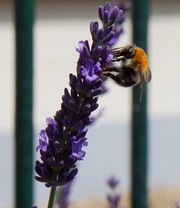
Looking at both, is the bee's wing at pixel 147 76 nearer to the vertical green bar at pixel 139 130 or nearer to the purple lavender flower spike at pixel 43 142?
the purple lavender flower spike at pixel 43 142

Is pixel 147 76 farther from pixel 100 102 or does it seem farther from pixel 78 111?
pixel 100 102

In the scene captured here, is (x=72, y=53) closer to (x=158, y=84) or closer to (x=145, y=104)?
(x=158, y=84)

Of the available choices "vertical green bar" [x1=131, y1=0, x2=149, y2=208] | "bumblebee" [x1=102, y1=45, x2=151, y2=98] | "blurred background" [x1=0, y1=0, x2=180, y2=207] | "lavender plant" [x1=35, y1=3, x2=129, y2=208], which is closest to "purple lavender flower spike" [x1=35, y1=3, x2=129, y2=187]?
"lavender plant" [x1=35, y1=3, x2=129, y2=208]

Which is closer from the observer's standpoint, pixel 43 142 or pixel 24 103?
pixel 43 142

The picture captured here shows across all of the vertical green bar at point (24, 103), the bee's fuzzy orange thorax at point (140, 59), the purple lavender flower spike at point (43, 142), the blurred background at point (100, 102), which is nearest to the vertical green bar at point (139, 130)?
the vertical green bar at point (24, 103)

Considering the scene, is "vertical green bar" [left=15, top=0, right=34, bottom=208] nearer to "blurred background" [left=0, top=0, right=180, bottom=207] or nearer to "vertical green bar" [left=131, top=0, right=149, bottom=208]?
"vertical green bar" [left=131, top=0, right=149, bottom=208]

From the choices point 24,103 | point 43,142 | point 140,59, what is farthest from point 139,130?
point 43,142
